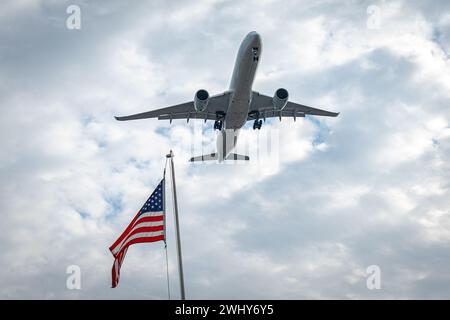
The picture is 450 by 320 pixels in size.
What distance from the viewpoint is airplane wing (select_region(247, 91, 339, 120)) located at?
4866cm

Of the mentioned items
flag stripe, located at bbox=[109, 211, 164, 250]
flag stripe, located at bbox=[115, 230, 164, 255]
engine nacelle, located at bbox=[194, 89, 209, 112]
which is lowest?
flag stripe, located at bbox=[115, 230, 164, 255]

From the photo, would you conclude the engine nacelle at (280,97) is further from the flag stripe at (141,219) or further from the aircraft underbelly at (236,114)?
the flag stripe at (141,219)

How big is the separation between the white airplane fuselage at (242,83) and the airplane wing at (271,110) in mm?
2914

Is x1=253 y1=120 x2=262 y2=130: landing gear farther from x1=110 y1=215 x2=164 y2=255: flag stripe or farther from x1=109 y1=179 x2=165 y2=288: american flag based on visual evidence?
x1=110 y1=215 x2=164 y2=255: flag stripe

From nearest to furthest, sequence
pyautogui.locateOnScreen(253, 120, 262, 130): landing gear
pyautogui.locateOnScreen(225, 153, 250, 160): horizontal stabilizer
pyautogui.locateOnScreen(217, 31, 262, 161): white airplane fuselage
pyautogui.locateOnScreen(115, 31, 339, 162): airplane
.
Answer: pyautogui.locateOnScreen(217, 31, 262, 161): white airplane fuselage → pyautogui.locateOnScreen(115, 31, 339, 162): airplane → pyautogui.locateOnScreen(253, 120, 262, 130): landing gear → pyautogui.locateOnScreen(225, 153, 250, 160): horizontal stabilizer

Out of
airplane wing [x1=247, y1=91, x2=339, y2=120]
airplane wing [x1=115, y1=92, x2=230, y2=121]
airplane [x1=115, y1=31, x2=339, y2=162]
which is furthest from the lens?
airplane wing [x1=247, y1=91, x2=339, y2=120]

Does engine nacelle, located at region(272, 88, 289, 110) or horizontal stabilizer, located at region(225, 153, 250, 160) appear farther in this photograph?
horizontal stabilizer, located at region(225, 153, 250, 160)

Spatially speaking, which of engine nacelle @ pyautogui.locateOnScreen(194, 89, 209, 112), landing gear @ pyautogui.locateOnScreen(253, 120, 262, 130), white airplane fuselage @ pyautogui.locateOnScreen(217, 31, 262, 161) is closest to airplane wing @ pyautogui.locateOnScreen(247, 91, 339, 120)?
landing gear @ pyautogui.locateOnScreen(253, 120, 262, 130)

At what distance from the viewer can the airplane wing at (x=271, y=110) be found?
4866cm

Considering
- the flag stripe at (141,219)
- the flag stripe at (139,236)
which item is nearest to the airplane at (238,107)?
the flag stripe at (141,219)

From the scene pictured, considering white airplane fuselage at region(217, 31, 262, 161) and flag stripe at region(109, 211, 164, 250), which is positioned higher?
white airplane fuselage at region(217, 31, 262, 161)

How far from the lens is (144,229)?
20.3 metres

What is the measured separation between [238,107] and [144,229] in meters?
25.3
